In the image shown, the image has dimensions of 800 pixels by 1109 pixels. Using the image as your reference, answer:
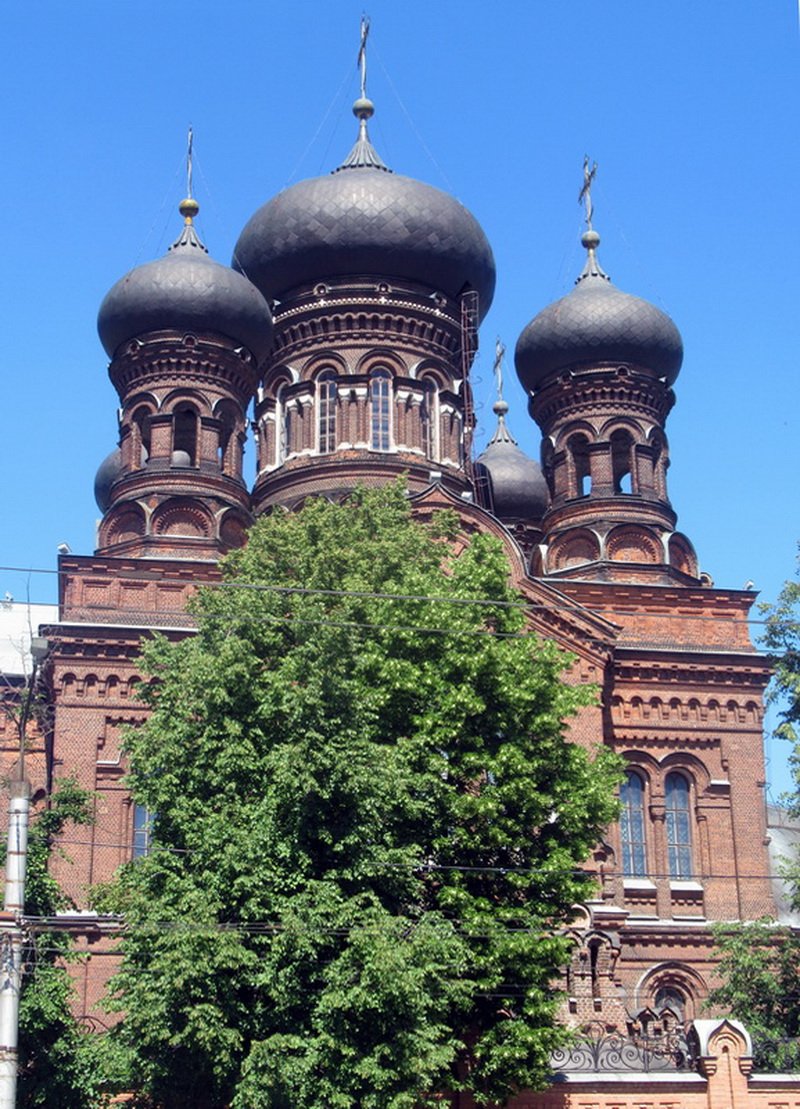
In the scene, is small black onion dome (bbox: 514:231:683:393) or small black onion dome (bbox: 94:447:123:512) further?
small black onion dome (bbox: 94:447:123:512)

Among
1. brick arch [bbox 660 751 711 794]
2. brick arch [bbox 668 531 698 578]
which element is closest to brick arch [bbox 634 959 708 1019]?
brick arch [bbox 660 751 711 794]

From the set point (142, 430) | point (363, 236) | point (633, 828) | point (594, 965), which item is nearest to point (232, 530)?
point (142, 430)

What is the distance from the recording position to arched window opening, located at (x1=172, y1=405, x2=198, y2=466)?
33.2 metres

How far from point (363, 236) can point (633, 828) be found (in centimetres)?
1262

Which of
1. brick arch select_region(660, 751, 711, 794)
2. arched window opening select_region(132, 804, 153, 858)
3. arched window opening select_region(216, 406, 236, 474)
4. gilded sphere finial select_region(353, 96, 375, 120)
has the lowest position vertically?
arched window opening select_region(132, 804, 153, 858)

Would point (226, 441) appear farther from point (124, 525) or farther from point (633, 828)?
point (633, 828)

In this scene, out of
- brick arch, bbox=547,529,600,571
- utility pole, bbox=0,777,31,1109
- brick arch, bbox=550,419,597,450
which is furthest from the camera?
brick arch, bbox=550,419,597,450

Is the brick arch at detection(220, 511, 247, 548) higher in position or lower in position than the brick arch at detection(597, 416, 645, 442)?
lower

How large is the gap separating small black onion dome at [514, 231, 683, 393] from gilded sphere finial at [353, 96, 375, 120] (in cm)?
572

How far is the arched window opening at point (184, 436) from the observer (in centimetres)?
3325

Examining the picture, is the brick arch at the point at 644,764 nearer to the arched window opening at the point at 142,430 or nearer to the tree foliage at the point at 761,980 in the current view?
the tree foliage at the point at 761,980

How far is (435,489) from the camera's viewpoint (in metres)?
29.9

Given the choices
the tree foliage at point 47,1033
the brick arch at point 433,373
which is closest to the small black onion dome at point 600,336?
the brick arch at point 433,373

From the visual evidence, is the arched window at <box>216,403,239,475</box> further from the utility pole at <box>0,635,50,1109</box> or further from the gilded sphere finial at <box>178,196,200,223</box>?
the utility pole at <box>0,635,50,1109</box>
